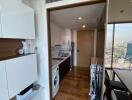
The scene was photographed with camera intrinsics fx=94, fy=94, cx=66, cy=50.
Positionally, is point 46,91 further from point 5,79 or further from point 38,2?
point 38,2

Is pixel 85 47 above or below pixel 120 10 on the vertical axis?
below

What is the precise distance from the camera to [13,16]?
1346 millimetres

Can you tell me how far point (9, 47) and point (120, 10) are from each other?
3123 millimetres

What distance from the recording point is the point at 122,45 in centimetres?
372

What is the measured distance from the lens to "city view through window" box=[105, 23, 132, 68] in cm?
362

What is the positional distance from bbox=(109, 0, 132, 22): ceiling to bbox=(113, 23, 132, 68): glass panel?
30 centimetres

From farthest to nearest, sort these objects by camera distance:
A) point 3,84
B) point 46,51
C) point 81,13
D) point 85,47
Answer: point 85,47 → point 81,13 → point 46,51 → point 3,84

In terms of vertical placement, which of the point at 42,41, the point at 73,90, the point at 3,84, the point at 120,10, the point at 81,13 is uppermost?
the point at 120,10

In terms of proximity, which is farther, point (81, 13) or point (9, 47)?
point (81, 13)

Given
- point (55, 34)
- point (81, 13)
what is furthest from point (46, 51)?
point (55, 34)

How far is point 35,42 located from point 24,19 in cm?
58

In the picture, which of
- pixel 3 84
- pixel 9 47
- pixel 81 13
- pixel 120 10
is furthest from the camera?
pixel 120 10

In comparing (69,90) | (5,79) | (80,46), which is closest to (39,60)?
(5,79)

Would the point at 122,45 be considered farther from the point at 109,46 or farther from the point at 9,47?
the point at 9,47
